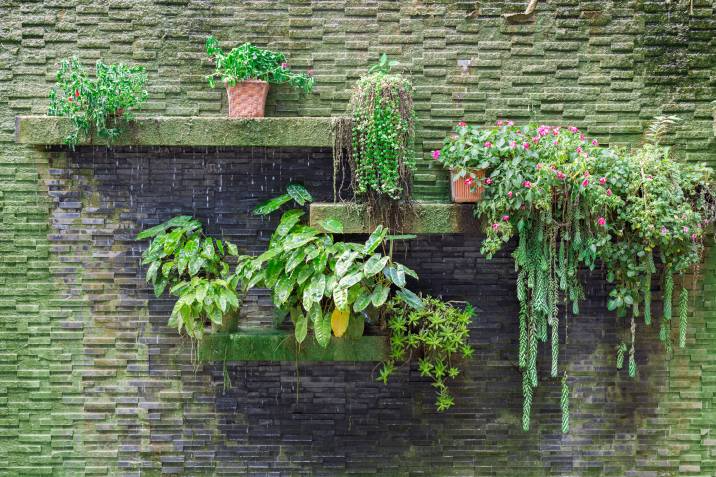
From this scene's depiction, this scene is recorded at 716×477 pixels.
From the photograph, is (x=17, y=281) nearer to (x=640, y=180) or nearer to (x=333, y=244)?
(x=333, y=244)

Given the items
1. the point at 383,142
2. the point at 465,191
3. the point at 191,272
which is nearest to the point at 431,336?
the point at 465,191

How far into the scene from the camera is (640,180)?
3590mm

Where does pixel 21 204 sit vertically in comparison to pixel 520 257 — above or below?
above

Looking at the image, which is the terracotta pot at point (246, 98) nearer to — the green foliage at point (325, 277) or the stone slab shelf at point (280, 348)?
the green foliage at point (325, 277)

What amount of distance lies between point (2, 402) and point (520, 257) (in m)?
3.35

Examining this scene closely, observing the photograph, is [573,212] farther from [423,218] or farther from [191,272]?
[191,272]

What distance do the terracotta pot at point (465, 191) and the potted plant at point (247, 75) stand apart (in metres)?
1.15

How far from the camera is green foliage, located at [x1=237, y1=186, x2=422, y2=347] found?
346cm

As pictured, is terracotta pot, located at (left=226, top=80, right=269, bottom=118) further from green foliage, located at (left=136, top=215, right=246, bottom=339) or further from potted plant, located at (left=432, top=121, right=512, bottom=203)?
potted plant, located at (left=432, top=121, right=512, bottom=203)

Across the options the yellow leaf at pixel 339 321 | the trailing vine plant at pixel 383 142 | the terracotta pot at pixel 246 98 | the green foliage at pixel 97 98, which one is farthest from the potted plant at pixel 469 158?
the green foliage at pixel 97 98

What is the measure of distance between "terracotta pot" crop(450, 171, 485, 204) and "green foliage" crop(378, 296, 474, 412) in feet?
2.08

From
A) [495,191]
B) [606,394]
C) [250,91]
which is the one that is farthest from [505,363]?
[250,91]

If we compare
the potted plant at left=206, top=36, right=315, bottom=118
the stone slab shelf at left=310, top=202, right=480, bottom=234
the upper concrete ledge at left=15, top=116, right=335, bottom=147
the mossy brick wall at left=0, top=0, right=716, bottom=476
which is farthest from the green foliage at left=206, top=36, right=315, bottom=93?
the stone slab shelf at left=310, top=202, right=480, bottom=234

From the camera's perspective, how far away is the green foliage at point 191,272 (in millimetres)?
3590
